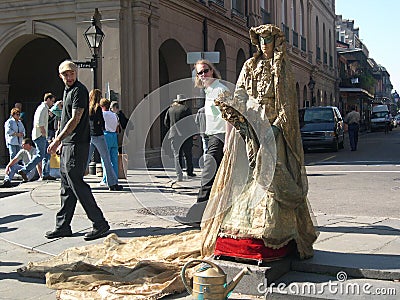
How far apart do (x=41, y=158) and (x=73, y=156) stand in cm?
652

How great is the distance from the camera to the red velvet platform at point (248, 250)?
4879 mm

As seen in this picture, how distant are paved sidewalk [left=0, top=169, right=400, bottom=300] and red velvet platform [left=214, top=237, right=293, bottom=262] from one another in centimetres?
20

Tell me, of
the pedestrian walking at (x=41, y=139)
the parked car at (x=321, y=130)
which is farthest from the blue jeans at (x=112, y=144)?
the parked car at (x=321, y=130)

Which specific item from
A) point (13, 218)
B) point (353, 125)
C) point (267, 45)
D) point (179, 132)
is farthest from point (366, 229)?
point (353, 125)

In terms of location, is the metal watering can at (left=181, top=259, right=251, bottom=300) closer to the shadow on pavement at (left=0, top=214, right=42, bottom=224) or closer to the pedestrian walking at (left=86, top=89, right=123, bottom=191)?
the shadow on pavement at (left=0, top=214, right=42, bottom=224)

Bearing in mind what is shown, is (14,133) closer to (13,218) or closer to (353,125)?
(13,218)

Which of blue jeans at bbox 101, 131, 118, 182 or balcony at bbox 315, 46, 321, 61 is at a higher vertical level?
balcony at bbox 315, 46, 321, 61

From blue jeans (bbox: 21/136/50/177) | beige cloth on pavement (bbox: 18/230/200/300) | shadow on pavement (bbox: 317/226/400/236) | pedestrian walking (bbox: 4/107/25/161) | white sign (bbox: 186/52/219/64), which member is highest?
white sign (bbox: 186/52/219/64)

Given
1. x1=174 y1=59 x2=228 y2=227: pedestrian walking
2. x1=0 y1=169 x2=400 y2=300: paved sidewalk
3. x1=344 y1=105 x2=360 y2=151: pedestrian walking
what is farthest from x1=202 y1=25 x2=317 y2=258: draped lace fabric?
x1=344 y1=105 x2=360 y2=151: pedestrian walking

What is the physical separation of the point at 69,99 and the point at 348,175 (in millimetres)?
8974

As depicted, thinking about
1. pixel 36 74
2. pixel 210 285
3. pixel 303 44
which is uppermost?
pixel 303 44

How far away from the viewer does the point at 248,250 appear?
4.93 metres

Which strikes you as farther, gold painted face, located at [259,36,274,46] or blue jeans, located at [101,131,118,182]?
blue jeans, located at [101,131,118,182]

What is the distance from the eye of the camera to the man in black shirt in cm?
702
